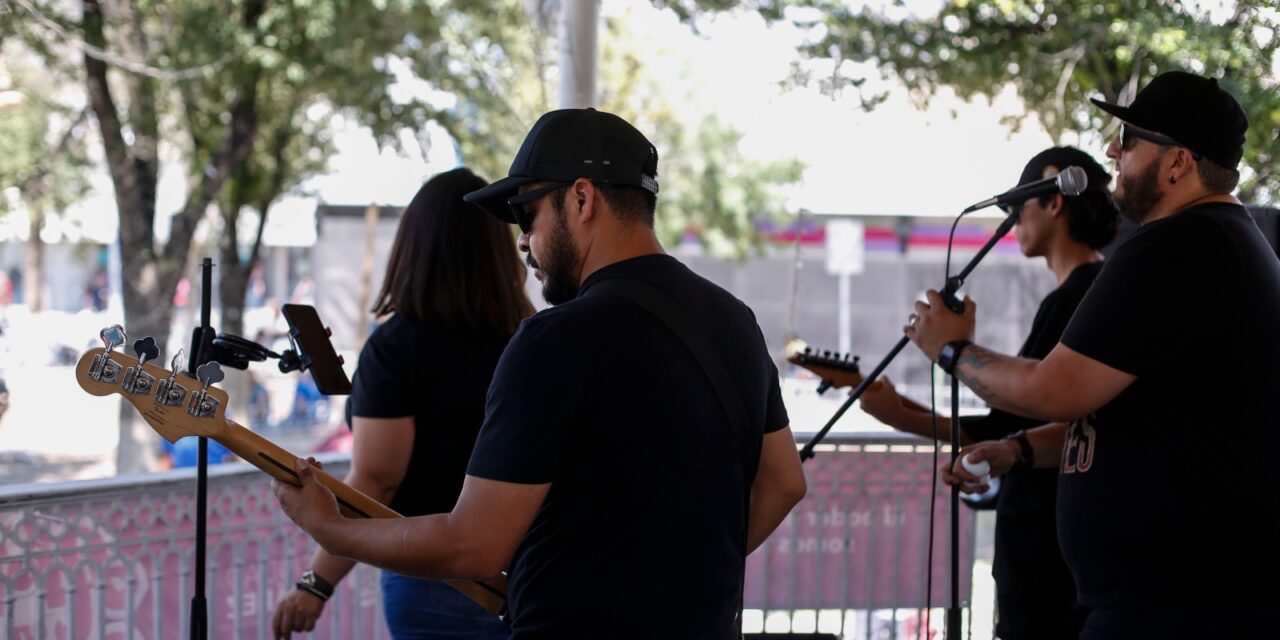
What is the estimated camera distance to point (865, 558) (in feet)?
16.6

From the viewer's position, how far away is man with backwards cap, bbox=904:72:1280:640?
7.64ft

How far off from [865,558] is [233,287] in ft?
36.2

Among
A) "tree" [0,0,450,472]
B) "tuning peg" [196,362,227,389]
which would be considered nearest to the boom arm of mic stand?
"tuning peg" [196,362,227,389]

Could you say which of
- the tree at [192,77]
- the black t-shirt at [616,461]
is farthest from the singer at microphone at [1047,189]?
the tree at [192,77]

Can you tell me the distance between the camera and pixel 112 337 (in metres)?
2.33

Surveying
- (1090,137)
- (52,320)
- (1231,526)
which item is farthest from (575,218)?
(52,320)

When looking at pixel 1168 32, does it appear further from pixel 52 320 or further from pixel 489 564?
pixel 52 320

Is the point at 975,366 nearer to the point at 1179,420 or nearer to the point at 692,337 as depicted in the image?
the point at 1179,420

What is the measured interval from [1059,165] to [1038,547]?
3.45 feet

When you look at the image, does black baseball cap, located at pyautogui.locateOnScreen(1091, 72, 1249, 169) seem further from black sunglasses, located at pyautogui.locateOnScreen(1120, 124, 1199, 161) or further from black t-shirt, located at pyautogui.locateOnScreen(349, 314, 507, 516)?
black t-shirt, located at pyautogui.locateOnScreen(349, 314, 507, 516)

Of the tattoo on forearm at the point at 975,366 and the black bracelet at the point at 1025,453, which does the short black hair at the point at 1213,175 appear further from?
the black bracelet at the point at 1025,453

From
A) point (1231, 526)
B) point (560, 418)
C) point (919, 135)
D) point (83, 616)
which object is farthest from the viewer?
point (919, 135)

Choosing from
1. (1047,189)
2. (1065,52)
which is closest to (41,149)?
(1065,52)

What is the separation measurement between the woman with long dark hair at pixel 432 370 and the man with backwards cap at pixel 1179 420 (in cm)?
124
